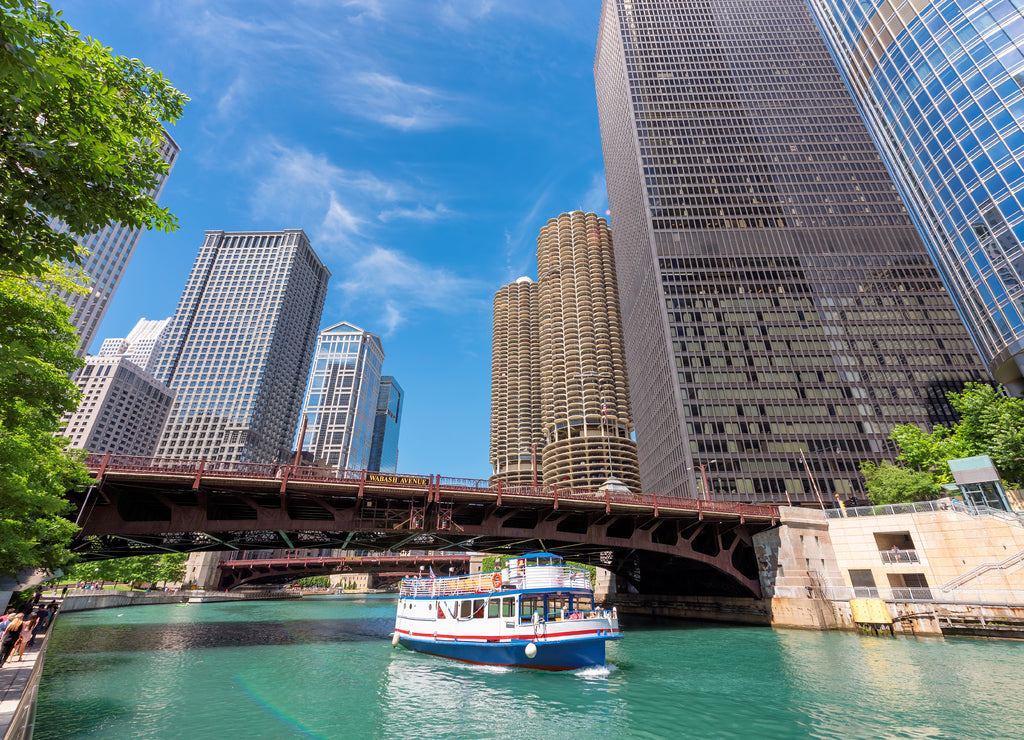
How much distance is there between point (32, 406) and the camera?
51.7ft

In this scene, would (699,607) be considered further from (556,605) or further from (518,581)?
(518,581)

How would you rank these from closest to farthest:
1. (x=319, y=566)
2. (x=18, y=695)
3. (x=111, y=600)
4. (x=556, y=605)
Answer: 1. (x=18, y=695)
2. (x=556, y=605)
3. (x=111, y=600)
4. (x=319, y=566)

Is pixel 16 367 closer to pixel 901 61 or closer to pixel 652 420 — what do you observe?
pixel 901 61

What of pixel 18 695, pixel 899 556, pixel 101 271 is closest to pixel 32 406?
pixel 18 695

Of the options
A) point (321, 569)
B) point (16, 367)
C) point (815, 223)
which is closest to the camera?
point (16, 367)

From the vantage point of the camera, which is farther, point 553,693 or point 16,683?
point 553,693

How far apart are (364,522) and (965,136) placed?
71.0m

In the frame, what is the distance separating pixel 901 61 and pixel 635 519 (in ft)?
→ 209

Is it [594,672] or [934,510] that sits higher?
[934,510]

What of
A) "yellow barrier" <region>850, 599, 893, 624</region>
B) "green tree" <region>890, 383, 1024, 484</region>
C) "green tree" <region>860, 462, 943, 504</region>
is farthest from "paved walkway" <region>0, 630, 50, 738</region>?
"green tree" <region>860, 462, 943, 504</region>

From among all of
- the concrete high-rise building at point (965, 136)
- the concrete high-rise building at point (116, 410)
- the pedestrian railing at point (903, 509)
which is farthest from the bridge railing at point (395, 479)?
the concrete high-rise building at point (116, 410)

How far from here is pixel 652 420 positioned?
11700 centimetres

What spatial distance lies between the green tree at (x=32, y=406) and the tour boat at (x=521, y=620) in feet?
76.9

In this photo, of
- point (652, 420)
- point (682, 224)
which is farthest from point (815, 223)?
point (652, 420)
